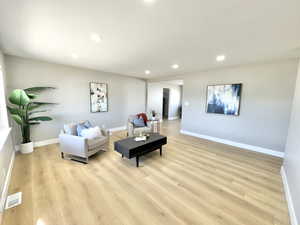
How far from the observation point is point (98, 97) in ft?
16.4

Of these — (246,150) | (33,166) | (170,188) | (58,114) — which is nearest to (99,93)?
(58,114)

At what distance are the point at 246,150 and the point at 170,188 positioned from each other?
3021 mm

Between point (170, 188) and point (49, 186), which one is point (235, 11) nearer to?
point (170, 188)

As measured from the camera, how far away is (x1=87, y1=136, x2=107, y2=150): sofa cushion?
292 centimetres

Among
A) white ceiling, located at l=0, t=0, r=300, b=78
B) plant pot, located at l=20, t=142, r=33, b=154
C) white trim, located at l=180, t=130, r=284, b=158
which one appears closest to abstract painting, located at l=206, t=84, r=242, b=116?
white trim, located at l=180, t=130, r=284, b=158

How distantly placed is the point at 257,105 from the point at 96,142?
14.8 feet

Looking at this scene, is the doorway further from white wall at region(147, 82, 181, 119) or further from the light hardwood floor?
the light hardwood floor

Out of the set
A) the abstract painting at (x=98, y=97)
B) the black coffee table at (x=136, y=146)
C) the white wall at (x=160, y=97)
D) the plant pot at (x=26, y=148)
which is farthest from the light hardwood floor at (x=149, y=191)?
the white wall at (x=160, y=97)

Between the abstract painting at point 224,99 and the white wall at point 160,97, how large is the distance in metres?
3.47

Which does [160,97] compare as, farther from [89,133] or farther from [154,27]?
[154,27]

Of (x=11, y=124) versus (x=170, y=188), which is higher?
(x=11, y=124)

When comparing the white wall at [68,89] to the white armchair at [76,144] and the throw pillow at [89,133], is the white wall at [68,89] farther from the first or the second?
the throw pillow at [89,133]

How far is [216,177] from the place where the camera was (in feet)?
8.02

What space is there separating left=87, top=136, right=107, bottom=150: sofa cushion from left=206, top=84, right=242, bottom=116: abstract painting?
3.65 meters
